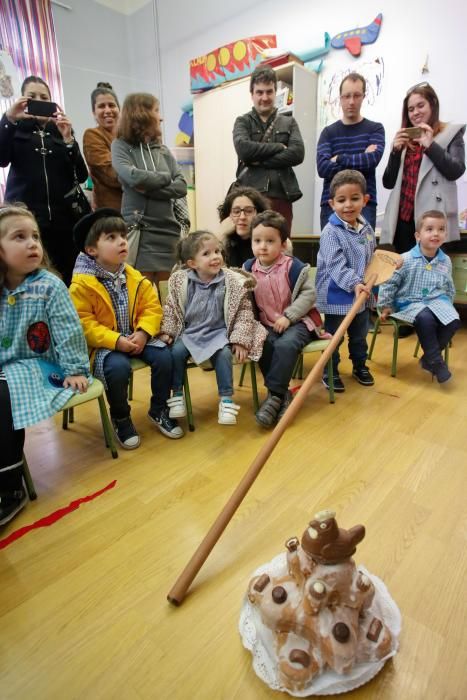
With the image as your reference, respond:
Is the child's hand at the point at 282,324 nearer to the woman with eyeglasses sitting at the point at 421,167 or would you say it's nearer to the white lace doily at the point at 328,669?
the white lace doily at the point at 328,669

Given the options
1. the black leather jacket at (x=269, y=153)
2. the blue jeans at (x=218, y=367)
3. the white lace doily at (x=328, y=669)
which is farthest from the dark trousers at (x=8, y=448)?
the black leather jacket at (x=269, y=153)

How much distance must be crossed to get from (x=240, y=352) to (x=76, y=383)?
68 cm

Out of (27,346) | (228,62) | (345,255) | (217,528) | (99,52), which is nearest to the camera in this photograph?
(217,528)

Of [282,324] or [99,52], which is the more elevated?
[99,52]

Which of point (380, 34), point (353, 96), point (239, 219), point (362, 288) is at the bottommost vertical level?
point (362, 288)

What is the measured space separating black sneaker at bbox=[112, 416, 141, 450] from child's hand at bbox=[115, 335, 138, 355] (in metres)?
0.29

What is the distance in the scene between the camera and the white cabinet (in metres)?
3.56

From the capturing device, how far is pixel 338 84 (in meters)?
3.54

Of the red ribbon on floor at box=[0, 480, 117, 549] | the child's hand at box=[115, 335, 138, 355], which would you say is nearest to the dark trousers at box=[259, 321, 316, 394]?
the child's hand at box=[115, 335, 138, 355]

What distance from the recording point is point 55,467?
1532mm

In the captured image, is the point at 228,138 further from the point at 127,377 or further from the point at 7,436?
the point at 7,436

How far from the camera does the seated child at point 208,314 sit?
5.74 ft

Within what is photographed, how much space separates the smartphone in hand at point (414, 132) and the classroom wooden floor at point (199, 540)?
169cm

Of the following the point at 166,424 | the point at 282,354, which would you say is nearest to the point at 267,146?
the point at 282,354
